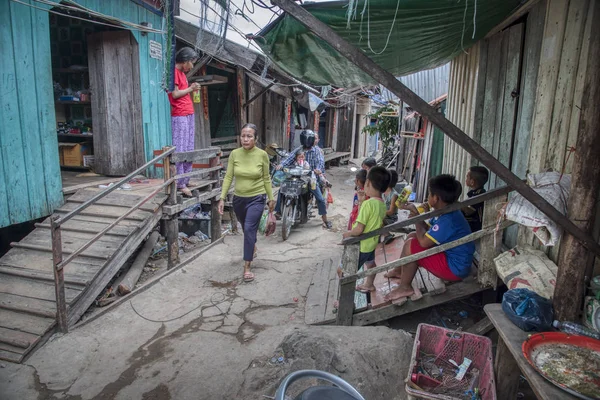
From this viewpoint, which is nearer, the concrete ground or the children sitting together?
the concrete ground

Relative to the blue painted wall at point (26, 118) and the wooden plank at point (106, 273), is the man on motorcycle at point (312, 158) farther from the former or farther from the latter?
the blue painted wall at point (26, 118)

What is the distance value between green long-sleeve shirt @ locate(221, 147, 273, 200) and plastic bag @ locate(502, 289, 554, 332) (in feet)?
11.0

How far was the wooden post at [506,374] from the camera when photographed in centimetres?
238

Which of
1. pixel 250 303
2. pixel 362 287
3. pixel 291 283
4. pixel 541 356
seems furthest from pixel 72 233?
pixel 541 356

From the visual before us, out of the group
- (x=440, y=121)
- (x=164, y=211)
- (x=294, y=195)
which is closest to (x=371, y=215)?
(x=440, y=121)

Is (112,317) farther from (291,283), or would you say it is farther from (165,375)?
(291,283)

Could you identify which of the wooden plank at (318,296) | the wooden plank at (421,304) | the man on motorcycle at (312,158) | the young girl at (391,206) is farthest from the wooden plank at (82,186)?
the wooden plank at (421,304)

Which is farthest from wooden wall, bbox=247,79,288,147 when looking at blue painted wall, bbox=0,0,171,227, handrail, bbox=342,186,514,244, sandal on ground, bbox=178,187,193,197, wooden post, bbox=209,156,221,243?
handrail, bbox=342,186,514,244

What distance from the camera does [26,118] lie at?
5.04 metres

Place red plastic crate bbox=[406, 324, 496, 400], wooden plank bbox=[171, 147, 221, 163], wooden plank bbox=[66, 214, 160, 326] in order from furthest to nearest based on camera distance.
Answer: wooden plank bbox=[171, 147, 221, 163] → wooden plank bbox=[66, 214, 160, 326] → red plastic crate bbox=[406, 324, 496, 400]

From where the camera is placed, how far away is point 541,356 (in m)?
1.99

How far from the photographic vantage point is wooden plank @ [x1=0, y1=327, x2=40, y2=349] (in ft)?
11.5

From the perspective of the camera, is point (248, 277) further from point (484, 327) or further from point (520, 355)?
point (520, 355)

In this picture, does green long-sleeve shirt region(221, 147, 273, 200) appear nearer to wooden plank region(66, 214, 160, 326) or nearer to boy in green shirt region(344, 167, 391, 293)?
wooden plank region(66, 214, 160, 326)
